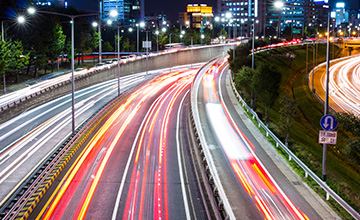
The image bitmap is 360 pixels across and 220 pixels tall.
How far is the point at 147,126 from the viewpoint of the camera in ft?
133

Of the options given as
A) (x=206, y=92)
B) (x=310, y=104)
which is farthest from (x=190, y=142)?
(x=310, y=104)

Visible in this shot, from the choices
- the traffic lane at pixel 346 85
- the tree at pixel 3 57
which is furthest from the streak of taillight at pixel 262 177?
the tree at pixel 3 57

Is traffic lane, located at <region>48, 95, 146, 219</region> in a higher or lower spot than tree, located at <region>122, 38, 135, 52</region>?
lower

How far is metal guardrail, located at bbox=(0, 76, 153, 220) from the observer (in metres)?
19.5

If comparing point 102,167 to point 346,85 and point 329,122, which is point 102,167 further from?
point 346,85

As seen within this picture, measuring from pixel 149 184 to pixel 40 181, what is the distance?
→ 22.2 feet

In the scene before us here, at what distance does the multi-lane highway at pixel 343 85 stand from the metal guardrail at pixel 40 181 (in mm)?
36973

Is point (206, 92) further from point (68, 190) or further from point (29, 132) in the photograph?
point (68, 190)

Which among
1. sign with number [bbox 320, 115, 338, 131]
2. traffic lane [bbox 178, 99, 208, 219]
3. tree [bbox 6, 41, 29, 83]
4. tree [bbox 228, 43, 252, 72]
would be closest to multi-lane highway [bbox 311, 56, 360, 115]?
tree [bbox 228, 43, 252, 72]

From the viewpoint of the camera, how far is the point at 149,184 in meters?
24.2

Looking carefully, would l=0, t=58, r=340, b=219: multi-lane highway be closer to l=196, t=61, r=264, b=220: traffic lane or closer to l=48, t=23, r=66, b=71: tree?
l=196, t=61, r=264, b=220: traffic lane

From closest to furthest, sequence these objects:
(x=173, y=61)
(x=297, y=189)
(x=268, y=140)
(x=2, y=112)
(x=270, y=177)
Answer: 1. (x=297, y=189)
2. (x=270, y=177)
3. (x=268, y=140)
4. (x=2, y=112)
5. (x=173, y=61)

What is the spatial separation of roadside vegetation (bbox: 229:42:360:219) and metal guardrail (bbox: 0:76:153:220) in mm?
16541

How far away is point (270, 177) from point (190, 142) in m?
10.6
